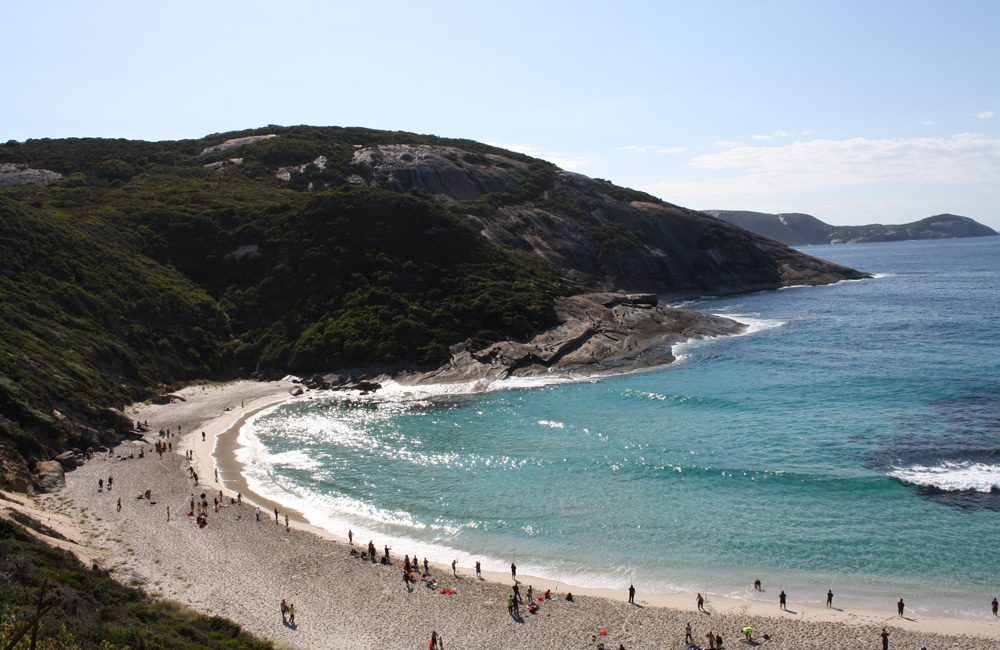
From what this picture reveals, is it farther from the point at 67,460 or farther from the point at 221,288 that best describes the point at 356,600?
the point at 221,288

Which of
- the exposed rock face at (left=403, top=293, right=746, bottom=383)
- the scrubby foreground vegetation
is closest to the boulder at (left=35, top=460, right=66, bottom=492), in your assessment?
the scrubby foreground vegetation

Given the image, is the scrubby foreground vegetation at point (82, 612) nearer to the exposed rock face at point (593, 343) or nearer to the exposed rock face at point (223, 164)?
the exposed rock face at point (593, 343)

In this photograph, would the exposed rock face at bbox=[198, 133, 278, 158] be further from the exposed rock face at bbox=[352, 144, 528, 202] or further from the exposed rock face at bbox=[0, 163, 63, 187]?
the exposed rock face at bbox=[0, 163, 63, 187]

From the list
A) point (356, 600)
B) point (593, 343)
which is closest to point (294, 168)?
point (593, 343)

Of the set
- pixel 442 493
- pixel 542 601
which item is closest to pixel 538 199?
pixel 442 493

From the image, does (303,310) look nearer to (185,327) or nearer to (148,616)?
(185,327)

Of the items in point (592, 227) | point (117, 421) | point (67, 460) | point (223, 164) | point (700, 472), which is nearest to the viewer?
point (700, 472)
